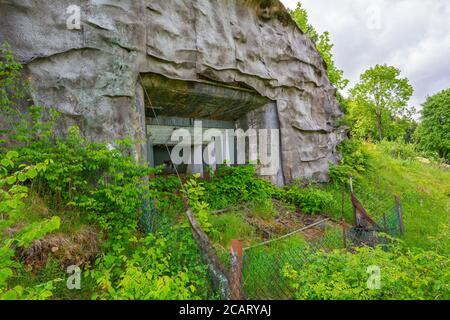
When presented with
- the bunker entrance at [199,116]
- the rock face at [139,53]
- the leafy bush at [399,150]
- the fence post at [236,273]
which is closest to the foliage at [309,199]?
the rock face at [139,53]

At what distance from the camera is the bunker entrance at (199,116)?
Result: 19.7 ft

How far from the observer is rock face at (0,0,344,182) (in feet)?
14.2

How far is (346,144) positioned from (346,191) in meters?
2.50

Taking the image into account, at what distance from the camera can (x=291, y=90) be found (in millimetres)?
8273

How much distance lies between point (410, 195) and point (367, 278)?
7866mm

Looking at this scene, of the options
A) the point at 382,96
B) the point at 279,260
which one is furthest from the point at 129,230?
the point at 382,96

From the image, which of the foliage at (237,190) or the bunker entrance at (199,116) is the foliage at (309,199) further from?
the bunker entrance at (199,116)

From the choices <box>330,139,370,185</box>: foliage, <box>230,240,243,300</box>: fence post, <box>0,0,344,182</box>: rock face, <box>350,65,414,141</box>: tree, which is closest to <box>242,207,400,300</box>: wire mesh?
<box>230,240,243,300</box>: fence post

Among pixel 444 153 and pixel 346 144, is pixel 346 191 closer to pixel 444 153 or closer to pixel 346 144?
pixel 346 144

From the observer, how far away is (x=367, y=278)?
2705 millimetres

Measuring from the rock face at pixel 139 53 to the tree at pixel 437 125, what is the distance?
20293mm

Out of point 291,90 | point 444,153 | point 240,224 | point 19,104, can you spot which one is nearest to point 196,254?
point 240,224
